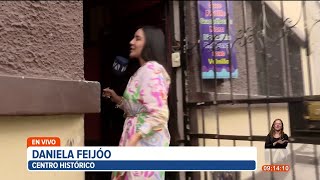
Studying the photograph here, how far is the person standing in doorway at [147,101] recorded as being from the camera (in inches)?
78.4

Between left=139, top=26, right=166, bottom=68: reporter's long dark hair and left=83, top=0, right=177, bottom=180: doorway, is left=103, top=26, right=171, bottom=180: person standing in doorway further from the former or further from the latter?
left=83, top=0, right=177, bottom=180: doorway

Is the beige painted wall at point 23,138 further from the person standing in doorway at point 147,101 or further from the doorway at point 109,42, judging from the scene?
the doorway at point 109,42

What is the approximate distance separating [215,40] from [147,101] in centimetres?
105

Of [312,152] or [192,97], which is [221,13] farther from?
[312,152]

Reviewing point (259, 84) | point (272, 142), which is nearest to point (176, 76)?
point (259, 84)

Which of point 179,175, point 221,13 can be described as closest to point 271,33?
point 221,13

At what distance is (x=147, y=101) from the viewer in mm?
1998

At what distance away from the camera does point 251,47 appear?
2814 millimetres

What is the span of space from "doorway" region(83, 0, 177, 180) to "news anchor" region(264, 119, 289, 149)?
949mm

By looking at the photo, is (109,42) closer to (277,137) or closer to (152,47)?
(152,47)

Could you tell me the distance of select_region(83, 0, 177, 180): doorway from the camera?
Answer: 291 centimetres

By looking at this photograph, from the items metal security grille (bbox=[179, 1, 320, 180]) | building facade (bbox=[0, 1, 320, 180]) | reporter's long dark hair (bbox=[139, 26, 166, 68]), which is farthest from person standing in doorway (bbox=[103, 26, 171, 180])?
metal security grille (bbox=[179, 1, 320, 180])

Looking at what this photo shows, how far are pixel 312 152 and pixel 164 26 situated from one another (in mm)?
1508

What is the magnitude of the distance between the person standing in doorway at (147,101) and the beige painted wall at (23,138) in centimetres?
38
